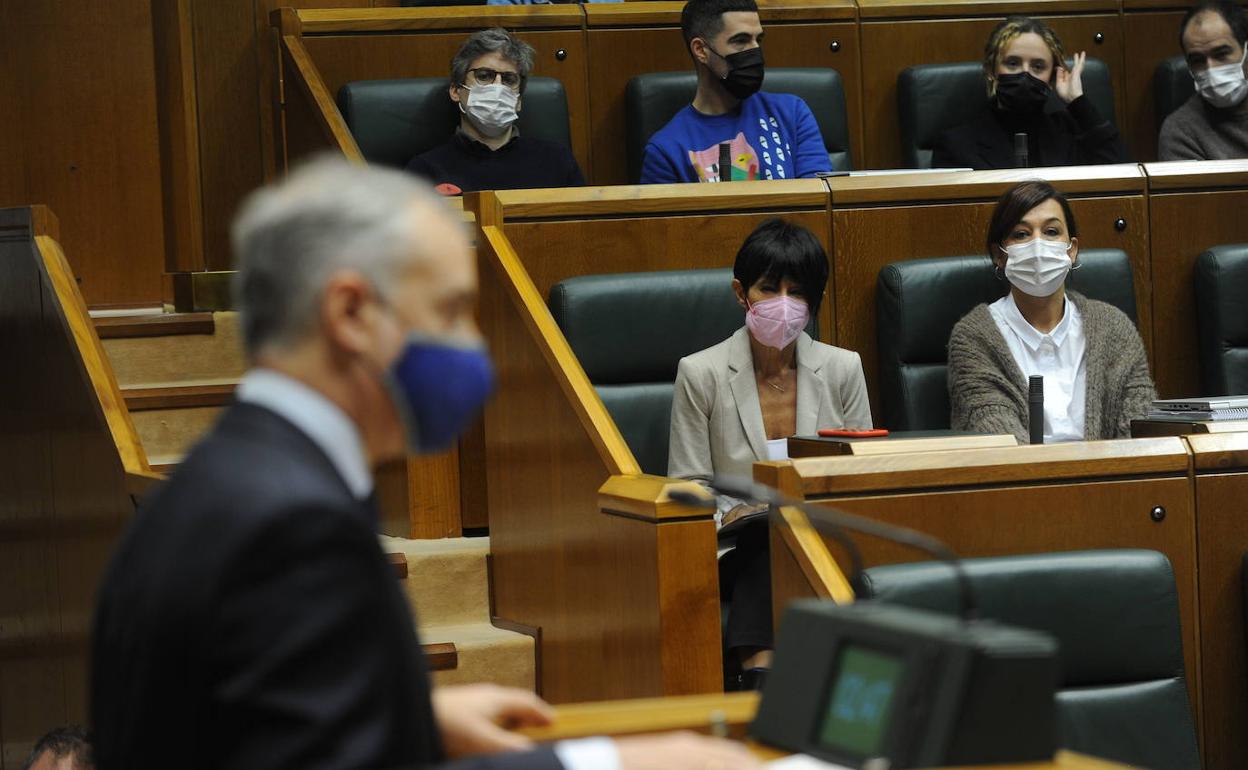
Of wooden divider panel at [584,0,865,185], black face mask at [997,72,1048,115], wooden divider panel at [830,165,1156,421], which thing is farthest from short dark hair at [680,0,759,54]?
wooden divider panel at [830,165,1156,421]

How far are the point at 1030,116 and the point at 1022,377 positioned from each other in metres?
0.84

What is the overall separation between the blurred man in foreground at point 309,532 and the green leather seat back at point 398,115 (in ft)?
7.54

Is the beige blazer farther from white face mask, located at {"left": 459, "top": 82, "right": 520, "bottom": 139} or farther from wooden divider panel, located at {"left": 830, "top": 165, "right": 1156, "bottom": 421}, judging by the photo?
white face mask, located at {"left": 459, "top": 82, "right": 520, "bottom": 139}

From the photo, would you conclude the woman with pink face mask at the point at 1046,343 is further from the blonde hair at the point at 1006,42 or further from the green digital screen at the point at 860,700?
the green digital screen at the point at 860,700

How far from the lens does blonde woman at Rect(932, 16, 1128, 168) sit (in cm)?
312

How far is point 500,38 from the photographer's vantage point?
9.96 ft

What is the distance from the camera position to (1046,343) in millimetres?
2516

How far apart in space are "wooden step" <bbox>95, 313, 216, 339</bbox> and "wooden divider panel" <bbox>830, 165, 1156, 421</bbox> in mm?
1201

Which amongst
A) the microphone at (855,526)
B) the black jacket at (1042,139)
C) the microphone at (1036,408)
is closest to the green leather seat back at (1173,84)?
the black jacket at (1042,139)

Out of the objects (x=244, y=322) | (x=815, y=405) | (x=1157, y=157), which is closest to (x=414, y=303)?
(x=244, y=322)

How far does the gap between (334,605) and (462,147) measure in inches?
92.9

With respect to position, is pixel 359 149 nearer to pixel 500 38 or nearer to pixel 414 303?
pixel 500 38

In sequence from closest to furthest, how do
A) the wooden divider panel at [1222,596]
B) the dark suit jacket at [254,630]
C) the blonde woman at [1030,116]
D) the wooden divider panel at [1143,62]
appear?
the dark suit jacket at [254,630], the wooden divider panel at [1222,596], the blonde woman at [1030,116], the wooden divider panel at [1143,62]

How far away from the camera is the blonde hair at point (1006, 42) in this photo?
314cm
